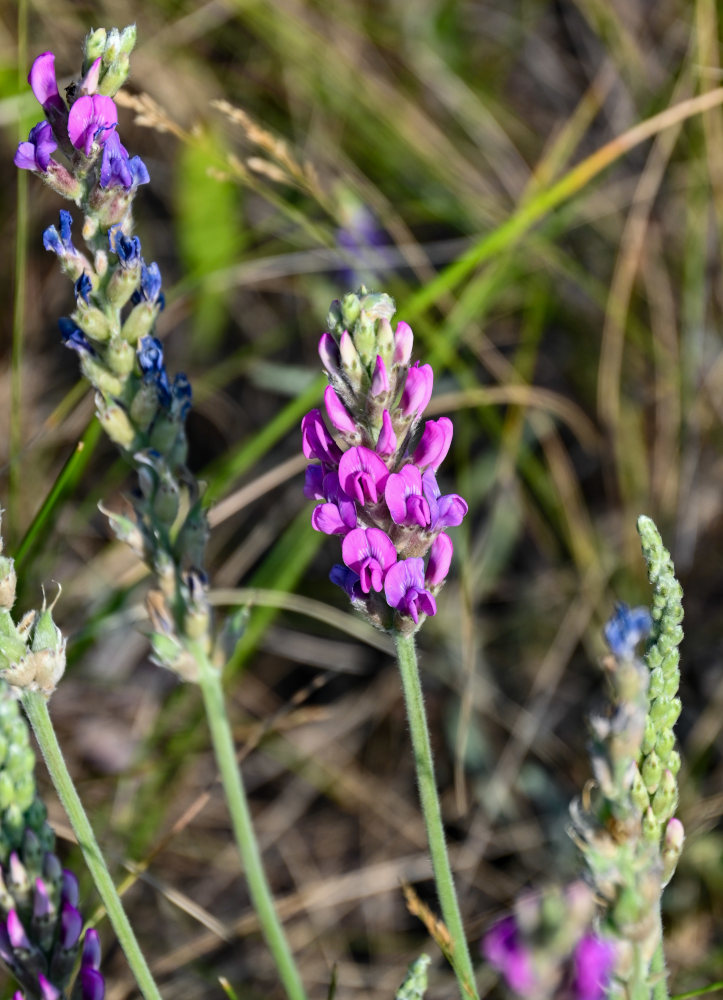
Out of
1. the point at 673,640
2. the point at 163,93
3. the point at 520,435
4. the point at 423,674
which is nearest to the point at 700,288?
the point at 520,435

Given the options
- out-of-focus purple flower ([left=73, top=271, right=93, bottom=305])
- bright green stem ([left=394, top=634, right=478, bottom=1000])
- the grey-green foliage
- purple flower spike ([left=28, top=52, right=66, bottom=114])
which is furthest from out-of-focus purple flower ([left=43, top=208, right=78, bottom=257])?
the grey-green foliage

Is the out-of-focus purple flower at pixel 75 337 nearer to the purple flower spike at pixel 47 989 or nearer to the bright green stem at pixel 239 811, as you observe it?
the bright green stem at pixel 239 811

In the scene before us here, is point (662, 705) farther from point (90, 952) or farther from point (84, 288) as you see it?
point (84, 288)

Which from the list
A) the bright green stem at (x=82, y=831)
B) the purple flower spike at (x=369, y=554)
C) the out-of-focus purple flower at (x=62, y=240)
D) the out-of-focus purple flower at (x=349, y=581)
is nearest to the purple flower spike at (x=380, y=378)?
the purple flower spike at (x=369, y=554)

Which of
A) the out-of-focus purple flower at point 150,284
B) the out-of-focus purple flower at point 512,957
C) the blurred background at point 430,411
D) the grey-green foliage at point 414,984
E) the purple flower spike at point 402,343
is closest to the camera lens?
the out-of-focus purple flower at point 512,957

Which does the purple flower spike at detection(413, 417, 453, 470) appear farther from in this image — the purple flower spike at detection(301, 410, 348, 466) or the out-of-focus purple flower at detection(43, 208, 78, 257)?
the out-of-focus purple flower at detection(43, 208, 78, 257)

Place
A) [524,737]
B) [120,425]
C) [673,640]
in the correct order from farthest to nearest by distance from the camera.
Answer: [524,737] < [120,425] < [673,640]

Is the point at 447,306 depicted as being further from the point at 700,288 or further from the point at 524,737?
the point at 524,737
